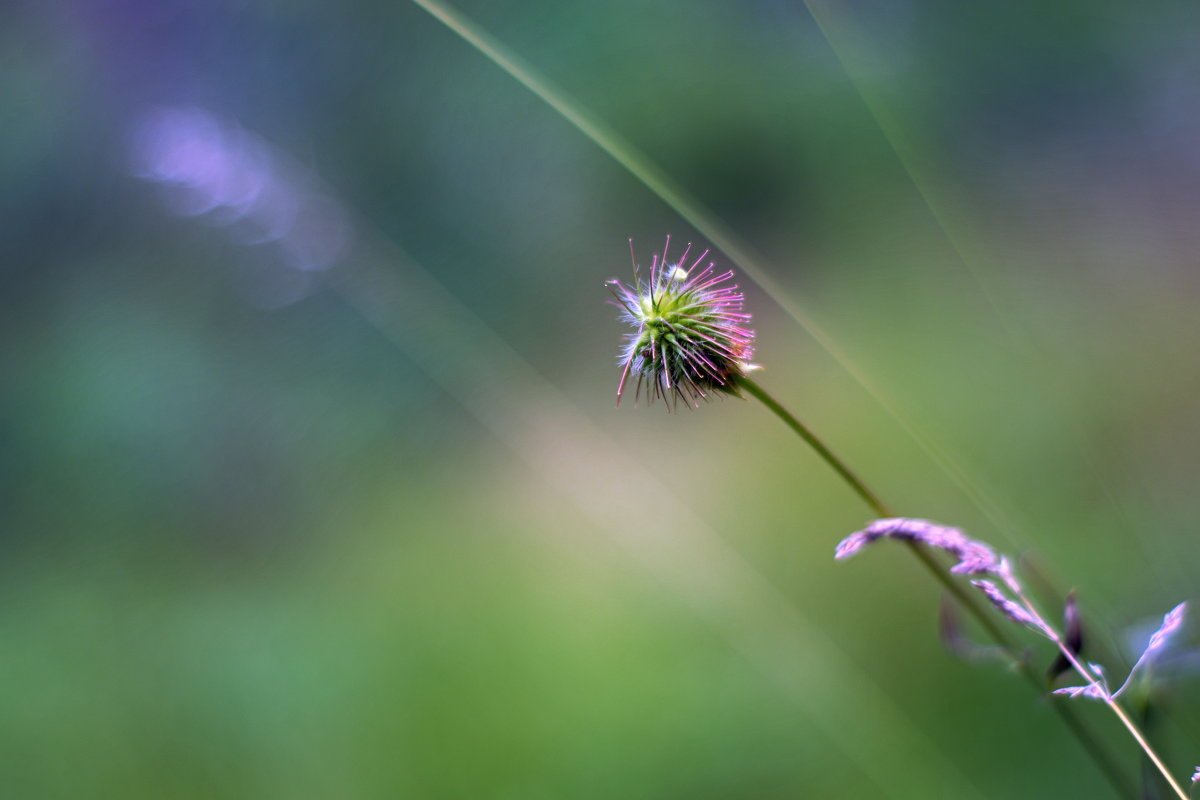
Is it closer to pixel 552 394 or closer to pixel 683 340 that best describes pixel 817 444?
pixel 683 340

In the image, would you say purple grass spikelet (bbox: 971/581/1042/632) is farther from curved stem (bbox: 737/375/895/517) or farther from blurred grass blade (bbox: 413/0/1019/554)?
blurred grass blade (bbox: 413/0/1019/554)

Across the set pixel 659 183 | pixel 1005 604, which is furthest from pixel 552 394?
pixel 1005 604

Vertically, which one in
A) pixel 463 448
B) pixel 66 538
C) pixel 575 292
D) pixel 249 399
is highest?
pixel 575 292

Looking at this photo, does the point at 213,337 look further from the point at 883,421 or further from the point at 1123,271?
the point at 1123,271

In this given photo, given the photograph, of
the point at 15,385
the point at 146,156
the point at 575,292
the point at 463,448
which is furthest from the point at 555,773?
the point at 146,156

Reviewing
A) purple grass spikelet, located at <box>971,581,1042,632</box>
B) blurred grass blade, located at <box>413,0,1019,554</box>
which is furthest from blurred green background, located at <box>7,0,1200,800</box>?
purple grass spikelet, located at <box>971,581,1042,632</box>

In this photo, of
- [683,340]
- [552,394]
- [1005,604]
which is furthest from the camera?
[552,394]
